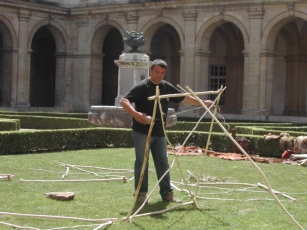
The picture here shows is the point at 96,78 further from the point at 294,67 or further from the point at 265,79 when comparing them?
the point at 294,67

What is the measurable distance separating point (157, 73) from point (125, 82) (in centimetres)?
1035

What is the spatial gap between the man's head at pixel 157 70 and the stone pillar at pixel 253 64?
19.5 meters

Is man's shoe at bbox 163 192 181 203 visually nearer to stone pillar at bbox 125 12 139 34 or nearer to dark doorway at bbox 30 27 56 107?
stone pillar at bbox 125 12 139 34

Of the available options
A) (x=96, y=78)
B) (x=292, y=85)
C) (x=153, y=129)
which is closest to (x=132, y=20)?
(x=96, y=78)

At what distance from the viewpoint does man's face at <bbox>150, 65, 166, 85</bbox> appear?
24.5ft

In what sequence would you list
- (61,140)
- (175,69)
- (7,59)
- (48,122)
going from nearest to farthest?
(61,140) → (48,122) → (7,59) → (175,69)

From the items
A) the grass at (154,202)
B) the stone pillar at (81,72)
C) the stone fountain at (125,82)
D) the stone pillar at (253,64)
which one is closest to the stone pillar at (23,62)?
the stone pillar at (81,72)

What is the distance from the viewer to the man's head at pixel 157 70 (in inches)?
293

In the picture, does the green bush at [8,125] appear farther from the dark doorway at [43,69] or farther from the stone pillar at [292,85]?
the dark doorway at [43,69]

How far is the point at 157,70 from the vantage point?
7.46 meters

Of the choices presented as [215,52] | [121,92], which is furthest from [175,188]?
[215,52]

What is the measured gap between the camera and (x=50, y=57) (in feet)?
116

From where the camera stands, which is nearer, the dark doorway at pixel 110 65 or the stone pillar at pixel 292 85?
the stone pillar at pixel 292 85

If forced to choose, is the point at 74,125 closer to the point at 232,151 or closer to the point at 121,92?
the point at 121,92
